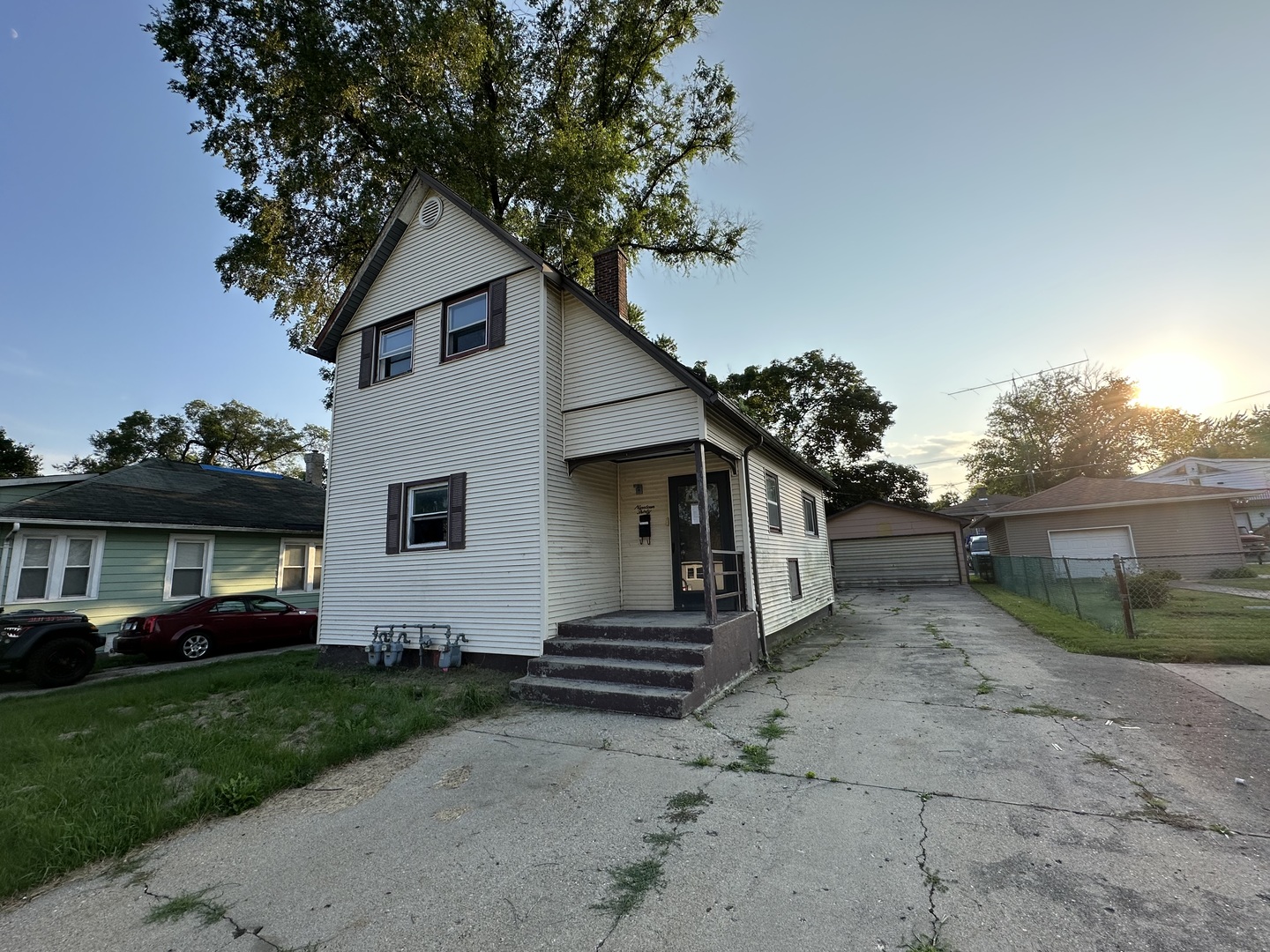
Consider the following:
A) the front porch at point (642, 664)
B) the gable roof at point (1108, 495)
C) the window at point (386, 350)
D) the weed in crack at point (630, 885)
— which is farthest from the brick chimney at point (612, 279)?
the gable roof at point (1108, 495)

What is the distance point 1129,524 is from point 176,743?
26118mm

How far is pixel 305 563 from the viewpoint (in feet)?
51.6

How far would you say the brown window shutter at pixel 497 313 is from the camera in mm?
8555

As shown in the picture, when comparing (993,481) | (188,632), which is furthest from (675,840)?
(993,481)

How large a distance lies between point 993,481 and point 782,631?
1766 inches

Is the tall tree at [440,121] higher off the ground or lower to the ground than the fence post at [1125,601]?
higher

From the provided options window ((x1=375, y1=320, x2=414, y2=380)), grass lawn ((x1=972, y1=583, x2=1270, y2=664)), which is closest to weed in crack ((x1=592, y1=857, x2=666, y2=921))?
grass lawn ((x1=972, y1=583, x2=1270, y2=664))

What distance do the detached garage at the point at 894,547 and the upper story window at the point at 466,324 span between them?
58.6 ft

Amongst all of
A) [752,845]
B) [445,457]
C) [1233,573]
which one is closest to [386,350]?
[445,457]

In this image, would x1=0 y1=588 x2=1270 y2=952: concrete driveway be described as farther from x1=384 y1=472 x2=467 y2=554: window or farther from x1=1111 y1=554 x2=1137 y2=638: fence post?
x1=384 y1=472 x2=467 y2=554: window

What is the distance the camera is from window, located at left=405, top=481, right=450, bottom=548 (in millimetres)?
8617

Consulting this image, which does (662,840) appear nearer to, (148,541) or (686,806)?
(686,806)

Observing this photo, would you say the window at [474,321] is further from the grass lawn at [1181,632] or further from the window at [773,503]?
the grass lawn at [1181,632]

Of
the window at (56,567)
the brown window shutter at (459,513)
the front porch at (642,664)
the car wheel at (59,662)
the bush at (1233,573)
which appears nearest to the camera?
the front porch at (642,664)
